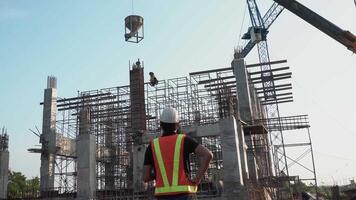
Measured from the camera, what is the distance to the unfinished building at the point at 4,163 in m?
28.6

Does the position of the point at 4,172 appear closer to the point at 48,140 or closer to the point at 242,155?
the point at 48,140

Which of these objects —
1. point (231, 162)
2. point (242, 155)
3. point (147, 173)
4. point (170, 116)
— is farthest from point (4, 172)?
point (170, 116)

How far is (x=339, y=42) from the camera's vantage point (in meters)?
21.4

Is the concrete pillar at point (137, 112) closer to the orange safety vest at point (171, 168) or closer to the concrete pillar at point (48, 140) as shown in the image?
the concrete pillar at point (48, 140)

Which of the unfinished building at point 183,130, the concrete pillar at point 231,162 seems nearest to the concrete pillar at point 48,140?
the unfinished building at point 183,130

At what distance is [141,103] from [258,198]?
9.89 m

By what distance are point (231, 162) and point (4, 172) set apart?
16.6 metres

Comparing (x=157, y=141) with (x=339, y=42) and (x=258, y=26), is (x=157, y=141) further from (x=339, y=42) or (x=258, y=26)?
(x=258, y=26)

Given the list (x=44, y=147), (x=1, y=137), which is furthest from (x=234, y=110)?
(x=1, y=137)

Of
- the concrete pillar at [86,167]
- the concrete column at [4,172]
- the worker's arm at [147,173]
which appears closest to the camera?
the worker's arm at [147,173]

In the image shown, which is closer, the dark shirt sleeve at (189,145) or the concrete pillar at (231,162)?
the dark shirt sleeve at (189,145)

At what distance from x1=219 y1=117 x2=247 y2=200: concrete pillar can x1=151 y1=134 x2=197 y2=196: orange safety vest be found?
57.5ft

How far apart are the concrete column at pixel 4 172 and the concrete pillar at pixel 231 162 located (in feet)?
52.9

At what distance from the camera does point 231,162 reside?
21156mm
